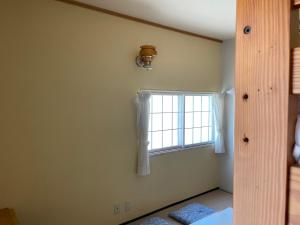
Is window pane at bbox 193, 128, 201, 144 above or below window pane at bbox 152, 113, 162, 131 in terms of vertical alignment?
below

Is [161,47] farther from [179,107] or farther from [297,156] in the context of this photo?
[297,156]

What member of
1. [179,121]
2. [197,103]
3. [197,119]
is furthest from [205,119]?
[179,121]

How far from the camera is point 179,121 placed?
12.5 ft

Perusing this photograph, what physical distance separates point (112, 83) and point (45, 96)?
2.60ft

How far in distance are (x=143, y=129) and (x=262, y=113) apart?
260 centimetres

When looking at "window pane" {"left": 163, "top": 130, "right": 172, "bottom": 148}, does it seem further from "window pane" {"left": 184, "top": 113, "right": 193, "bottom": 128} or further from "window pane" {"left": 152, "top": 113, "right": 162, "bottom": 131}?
"window pane" {"left": 184, "top": 113, "right": 193, "bottom": 128}

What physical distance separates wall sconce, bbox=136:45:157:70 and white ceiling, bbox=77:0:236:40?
406 mm

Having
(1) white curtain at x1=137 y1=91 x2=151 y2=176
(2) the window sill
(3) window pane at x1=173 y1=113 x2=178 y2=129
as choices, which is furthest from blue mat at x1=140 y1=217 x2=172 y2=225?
(3) window pane at x1=173 y1=113 x2=178 y2=129

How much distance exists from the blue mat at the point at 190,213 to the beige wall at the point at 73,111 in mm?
306

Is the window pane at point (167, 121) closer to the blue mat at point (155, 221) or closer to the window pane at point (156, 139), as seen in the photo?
the window pane at point (156, 139)

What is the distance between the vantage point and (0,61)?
215 centimetres

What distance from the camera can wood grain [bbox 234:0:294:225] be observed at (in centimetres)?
50

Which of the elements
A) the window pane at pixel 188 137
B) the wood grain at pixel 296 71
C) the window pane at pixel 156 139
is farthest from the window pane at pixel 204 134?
the wood grain at pixel 296 71

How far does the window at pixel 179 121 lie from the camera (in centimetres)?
346
